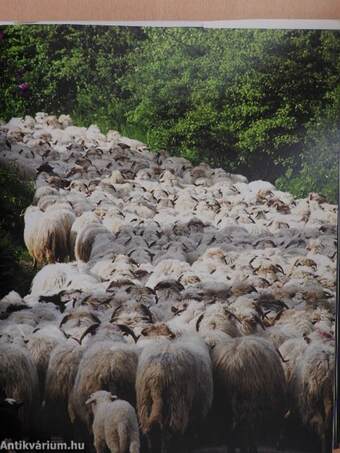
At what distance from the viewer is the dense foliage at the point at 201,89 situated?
182 centimetres

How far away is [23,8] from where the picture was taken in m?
1.81

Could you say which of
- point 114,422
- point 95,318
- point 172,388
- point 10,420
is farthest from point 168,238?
point 10,420

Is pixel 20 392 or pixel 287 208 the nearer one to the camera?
pixel 20 392

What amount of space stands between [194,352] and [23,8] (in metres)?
0.97

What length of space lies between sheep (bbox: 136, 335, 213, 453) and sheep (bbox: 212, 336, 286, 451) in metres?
0.04

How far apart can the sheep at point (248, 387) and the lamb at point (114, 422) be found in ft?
0.72

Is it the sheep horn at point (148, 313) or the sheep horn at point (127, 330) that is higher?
the sheep horn at point (148, 313)

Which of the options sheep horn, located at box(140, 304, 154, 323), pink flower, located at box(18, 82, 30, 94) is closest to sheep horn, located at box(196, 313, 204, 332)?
sheep horn, located at box(140, 304, 154, 323)

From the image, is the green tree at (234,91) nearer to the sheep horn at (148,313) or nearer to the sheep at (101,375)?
the sheep horn at (148,313)

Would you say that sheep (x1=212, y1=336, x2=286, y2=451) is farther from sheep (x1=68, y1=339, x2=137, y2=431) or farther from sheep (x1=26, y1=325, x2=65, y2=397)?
sheep (x1=26, y1=325, x2=65, y2=397)

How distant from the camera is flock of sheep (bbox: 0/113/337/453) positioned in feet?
5.81

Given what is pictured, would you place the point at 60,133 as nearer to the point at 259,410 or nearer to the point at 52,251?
the point at 52,251

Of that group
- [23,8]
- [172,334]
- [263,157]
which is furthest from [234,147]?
[23,8]

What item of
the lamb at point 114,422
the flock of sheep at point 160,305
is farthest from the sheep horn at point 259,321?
the lamb at point 114,422
